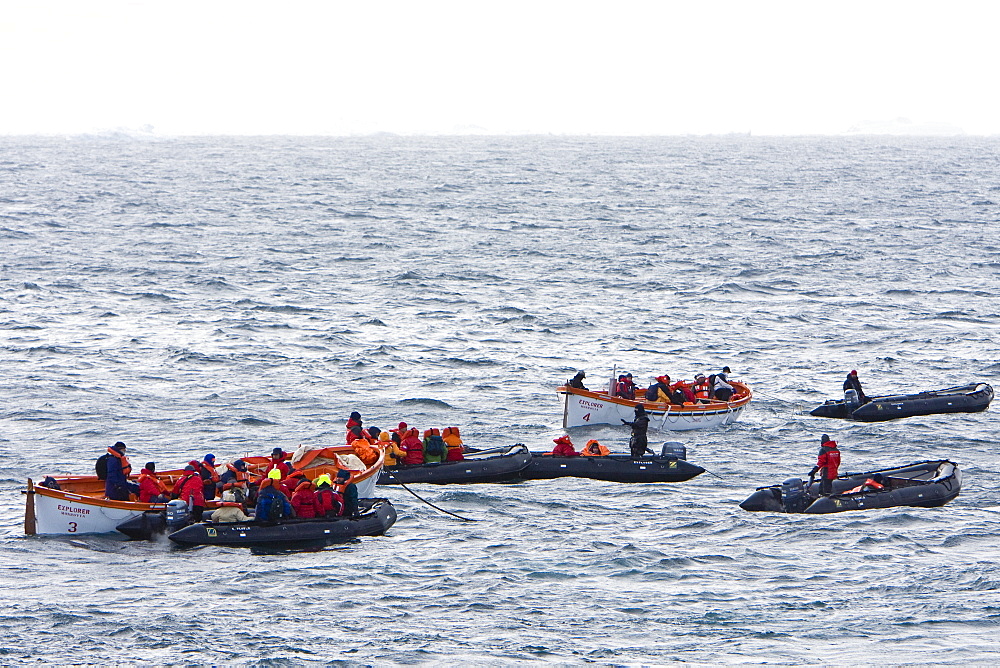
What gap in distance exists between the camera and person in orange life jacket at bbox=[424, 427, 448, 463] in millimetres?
28781

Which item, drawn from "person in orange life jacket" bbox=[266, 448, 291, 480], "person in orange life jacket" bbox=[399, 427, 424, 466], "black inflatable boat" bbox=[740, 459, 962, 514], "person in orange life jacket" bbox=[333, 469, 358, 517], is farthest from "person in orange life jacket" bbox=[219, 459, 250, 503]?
"black inflatable boat" bbox=[740, 459, 962, 514]

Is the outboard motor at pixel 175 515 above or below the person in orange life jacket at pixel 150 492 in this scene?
below

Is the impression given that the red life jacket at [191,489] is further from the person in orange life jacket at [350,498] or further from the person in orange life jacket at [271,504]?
the person in orange life jacket at [350,498]

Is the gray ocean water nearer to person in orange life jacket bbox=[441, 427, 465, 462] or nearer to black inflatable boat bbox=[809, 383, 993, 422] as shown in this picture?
black inflatable boat bbox=[809, 383, 993, 422]

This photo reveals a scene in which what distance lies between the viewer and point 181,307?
163 ft

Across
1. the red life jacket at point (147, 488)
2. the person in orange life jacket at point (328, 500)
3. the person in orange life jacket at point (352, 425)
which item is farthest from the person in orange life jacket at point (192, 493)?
the person in orange life jacket at point (352, 425)

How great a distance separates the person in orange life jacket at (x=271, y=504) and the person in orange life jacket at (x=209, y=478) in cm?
121

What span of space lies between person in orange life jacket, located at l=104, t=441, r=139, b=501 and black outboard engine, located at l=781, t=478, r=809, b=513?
13.9 metres

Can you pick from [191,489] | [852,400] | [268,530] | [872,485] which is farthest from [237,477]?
[852,400]

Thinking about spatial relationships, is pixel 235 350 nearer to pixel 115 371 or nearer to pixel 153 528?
pixel 115 371

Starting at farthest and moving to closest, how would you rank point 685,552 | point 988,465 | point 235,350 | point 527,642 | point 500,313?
point 500,313, point 235,350, point 988,465, point 685,552, point 527,642

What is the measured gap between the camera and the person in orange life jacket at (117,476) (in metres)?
24.3

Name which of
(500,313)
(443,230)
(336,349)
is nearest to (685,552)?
(336,349)

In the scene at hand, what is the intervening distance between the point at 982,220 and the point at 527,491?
222ft
